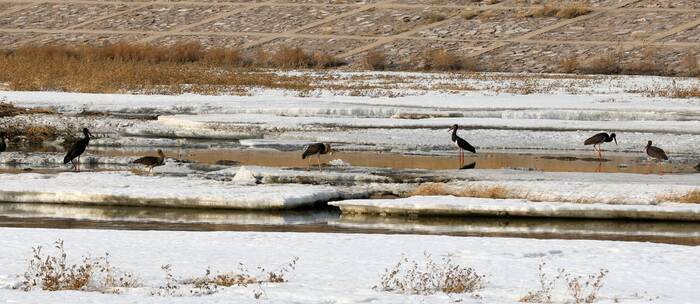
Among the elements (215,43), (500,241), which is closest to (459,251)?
(500,241)

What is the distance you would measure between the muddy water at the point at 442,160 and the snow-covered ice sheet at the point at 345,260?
816cm

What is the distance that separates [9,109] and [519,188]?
549 inches

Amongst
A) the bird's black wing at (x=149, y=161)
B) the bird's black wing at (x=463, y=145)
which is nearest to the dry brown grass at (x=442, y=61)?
the bird's black wing at (x=463, y=145)

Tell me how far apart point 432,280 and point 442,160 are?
38.7 feet

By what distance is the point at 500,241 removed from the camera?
14141 millimetres

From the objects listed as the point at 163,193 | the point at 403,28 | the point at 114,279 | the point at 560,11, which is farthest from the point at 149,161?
the point at 560,11

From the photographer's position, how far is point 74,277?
11.4m

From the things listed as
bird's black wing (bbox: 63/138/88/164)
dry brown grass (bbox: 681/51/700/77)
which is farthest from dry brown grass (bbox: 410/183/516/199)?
dry brown grass (bbox: 681/51/700/77)

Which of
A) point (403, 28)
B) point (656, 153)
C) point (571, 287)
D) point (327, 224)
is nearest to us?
point (571, 287)

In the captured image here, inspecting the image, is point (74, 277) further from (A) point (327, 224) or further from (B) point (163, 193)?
(B) point (163, 193)

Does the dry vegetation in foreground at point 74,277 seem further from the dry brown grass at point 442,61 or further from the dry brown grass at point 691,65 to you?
the dry brown grass at point 442,61

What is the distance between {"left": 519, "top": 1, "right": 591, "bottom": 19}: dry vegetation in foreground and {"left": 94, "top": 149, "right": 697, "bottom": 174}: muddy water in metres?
34.3

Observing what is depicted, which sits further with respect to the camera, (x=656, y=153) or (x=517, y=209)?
(x=656, y=153)

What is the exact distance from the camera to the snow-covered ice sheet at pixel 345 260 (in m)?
11.1
